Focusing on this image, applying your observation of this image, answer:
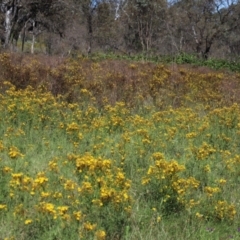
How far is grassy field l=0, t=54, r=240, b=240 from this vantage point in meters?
3.24

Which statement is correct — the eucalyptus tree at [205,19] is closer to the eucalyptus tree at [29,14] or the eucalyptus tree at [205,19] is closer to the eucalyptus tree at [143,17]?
the eucalyptus tree at [143,17]

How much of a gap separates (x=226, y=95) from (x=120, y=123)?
428 centimetres

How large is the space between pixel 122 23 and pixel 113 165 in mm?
30199

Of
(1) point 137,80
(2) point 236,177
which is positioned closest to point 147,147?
(2) point 236,177

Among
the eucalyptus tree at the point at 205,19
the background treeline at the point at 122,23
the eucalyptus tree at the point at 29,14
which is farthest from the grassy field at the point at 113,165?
the eucalyptus tree at the point at 205,19

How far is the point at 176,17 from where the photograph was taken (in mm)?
31828

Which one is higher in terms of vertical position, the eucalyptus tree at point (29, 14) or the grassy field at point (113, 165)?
the eucalyptus tree at point (29, 14)

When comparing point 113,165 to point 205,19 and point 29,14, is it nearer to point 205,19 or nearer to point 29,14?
point 29,14

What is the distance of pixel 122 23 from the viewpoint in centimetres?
3353

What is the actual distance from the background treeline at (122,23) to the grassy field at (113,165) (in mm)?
15172

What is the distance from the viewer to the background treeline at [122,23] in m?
25.2

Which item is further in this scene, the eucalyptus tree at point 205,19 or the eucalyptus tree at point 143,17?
the eucalyptus tree at point 205,19

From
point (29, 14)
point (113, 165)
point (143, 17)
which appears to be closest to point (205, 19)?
point (143, 17)

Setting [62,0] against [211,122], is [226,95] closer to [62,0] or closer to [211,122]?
[211,122]
